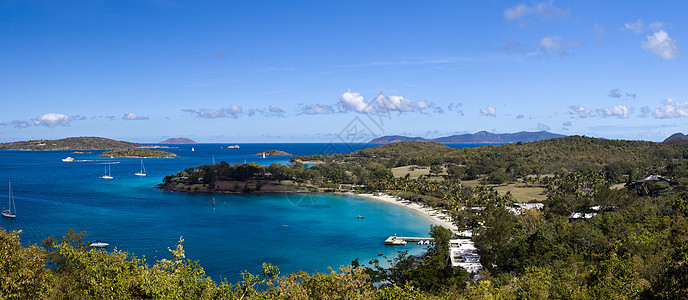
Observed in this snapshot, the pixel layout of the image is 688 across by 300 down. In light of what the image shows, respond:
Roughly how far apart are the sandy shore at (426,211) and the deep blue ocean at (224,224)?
8.11 ft

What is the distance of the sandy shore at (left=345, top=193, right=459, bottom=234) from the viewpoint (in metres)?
65.4

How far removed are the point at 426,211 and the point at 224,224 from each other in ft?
124

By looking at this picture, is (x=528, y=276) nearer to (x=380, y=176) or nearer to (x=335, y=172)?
(x=380, y=176)

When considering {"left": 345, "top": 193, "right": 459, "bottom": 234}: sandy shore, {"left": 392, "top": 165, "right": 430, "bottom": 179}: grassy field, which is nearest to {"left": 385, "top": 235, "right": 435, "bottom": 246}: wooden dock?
{"left": 345, "top": 193, "right": 459, "bottom": 234}: sandy shore

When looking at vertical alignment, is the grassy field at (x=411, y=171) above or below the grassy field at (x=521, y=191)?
above

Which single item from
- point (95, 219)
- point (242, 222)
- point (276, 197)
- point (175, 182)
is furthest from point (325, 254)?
point (175, 182)

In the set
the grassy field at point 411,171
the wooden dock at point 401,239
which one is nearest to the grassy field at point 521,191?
the grassy field at point 411,171

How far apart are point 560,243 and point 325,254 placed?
26.1 meters

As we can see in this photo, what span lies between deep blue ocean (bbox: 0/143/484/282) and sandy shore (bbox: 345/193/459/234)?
247 centimetres

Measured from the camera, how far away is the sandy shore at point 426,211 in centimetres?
6538

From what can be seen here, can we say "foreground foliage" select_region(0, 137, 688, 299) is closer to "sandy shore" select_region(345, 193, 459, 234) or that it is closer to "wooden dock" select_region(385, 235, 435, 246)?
"sandy shore" select_region(345, 193, 459, 234)

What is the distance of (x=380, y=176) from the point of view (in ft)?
368

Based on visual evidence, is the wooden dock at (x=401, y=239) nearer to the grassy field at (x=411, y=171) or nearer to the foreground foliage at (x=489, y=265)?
the foreground foliage at (x=489, y=265)

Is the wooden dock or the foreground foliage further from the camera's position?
the wooden dock
